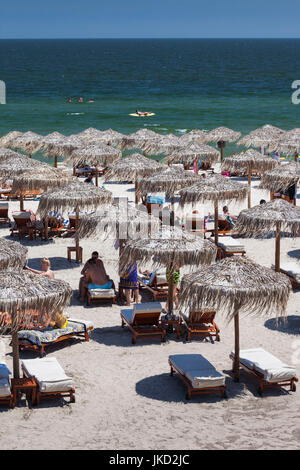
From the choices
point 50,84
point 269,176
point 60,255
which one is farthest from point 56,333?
point 50,84

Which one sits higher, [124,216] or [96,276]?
[124,216]

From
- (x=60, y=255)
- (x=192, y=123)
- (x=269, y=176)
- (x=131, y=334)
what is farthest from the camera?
(x=192, y=123)

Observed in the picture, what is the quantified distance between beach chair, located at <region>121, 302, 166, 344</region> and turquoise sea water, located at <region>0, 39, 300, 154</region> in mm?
40640

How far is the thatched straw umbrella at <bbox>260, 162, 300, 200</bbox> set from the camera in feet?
56.1

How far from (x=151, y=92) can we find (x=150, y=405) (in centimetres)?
8015

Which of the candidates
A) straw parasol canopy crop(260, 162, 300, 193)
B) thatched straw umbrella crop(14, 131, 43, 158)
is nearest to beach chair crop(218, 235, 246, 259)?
straw parasol canopy crop(260, 162, 300, 193)

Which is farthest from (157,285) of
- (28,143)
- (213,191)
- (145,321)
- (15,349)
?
(28,143)

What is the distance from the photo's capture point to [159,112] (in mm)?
63469

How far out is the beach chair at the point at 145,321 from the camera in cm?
994

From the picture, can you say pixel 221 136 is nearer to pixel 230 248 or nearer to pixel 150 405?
pixel 230 248

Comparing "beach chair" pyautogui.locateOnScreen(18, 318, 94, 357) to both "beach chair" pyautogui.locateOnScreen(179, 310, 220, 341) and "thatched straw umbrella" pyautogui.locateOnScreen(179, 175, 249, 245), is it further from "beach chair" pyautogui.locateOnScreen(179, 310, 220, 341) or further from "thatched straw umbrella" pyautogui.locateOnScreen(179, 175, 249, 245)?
"thatched straw umbrella" pyautogui.locateOnScreen(179, 175, 249, 245)

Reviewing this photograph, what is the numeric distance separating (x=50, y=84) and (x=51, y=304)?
91.1 meters

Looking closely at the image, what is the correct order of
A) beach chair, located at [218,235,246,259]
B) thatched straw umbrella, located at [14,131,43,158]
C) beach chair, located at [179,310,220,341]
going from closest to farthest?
beach chair, located at [179,310,220,341]
beach chair, located at [218,235,246,259]
thatched straw umbrella, located at [14,131,43,158]
